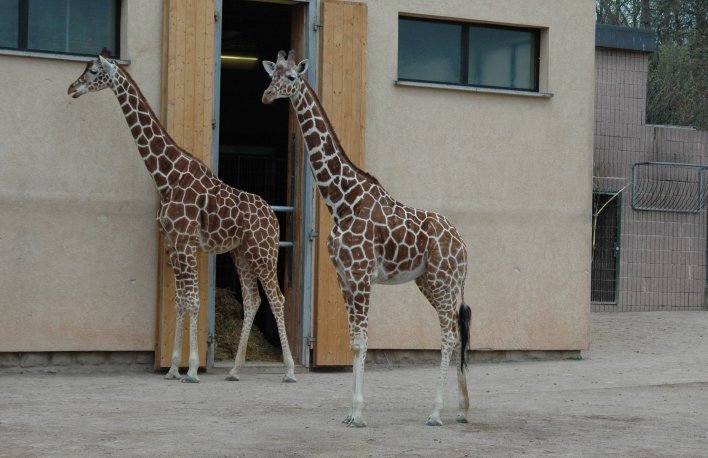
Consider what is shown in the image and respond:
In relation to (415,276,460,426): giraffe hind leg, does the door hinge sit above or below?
below

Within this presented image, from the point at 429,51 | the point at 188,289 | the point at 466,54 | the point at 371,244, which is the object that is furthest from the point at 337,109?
the point at 371,244

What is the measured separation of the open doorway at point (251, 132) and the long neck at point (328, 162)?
393 centimetres

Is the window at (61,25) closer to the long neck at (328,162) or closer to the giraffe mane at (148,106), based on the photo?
the giraffe mane at (148,106)

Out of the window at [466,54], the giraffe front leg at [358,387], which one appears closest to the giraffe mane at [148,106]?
the window at [466,54]

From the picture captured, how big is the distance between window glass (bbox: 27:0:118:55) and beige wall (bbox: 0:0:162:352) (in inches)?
7.9

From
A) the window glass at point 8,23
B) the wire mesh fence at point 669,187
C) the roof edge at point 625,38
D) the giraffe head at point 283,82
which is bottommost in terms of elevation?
the wire mesh fence at point 669,187

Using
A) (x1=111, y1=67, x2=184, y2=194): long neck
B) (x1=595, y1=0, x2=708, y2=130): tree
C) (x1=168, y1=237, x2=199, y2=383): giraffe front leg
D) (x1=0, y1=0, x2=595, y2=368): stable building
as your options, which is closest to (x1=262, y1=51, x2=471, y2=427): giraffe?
(x1=111, y1=67, x2=184, y2=194): long neck

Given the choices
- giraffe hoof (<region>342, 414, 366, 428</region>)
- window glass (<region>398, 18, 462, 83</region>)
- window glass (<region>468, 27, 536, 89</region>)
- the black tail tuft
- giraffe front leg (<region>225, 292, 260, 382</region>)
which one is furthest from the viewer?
window glass (<region>468, 27, 536, 89</region>)

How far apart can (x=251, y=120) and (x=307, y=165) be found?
4233mm

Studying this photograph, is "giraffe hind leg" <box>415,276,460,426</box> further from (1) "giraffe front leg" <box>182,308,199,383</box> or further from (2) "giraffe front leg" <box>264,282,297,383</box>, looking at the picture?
(1) "giraffe front leg" <box>182,308,199,383</box>

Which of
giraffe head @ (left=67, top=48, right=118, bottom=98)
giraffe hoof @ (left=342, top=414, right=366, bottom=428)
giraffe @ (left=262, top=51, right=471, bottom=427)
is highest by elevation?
giraffe head @ (left=67, top=48, right=118, bottom=98)

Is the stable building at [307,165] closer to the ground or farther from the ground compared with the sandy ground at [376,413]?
farther from the ground

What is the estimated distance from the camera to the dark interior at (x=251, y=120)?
1466 cm

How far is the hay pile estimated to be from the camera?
12336mm
